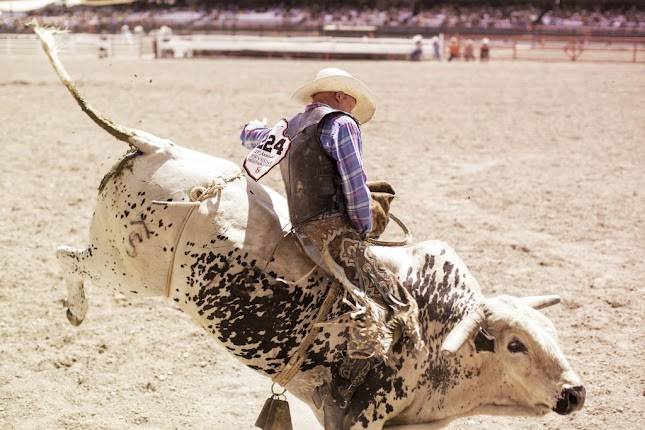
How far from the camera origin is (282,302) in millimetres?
3014

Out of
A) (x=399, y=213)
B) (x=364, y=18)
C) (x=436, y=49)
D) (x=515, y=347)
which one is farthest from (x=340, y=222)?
(x=364, y=18)

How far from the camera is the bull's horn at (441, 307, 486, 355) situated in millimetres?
2814

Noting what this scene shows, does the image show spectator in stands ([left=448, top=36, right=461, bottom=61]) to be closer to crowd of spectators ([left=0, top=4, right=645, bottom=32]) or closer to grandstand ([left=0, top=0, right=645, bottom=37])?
grandstand ([left=0, top=0, right=645, bottom=37])

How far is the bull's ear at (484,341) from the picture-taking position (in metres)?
2.98

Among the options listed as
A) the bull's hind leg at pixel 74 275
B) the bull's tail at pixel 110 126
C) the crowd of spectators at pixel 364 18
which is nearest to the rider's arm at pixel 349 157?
the bull's tail at pixel 110 126

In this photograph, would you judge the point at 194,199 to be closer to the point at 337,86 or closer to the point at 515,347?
the point at 337,86

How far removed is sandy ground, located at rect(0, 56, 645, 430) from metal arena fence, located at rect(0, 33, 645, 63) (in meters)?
11.2

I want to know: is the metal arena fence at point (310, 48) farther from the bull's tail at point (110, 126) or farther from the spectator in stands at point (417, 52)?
the bull's tail at point (110, 126)

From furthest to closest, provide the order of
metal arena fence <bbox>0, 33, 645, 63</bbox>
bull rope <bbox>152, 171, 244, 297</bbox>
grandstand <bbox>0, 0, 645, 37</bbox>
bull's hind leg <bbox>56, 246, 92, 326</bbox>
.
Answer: grandstand <bbox>0, 0, 645, 37</bbox> → metal arena fence <bbox>0, 33, 645, 63</bbox> → bull's hind leg <bbox>56, 246, 92, 326</bbox> → bull rope <bbox>152, 171, 244, 297</bbox>

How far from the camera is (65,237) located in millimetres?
6594

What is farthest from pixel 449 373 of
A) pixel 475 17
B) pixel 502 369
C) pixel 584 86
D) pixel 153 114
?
pixel 475 17

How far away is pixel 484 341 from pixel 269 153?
1145mm

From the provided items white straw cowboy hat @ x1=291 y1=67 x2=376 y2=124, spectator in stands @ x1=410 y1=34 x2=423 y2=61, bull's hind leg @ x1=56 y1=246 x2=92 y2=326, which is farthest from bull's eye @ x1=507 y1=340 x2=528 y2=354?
spectator in stands @ x1=410 y1=34 x2=423 y2=61

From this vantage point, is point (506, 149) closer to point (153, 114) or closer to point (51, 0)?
point (153, 114)
